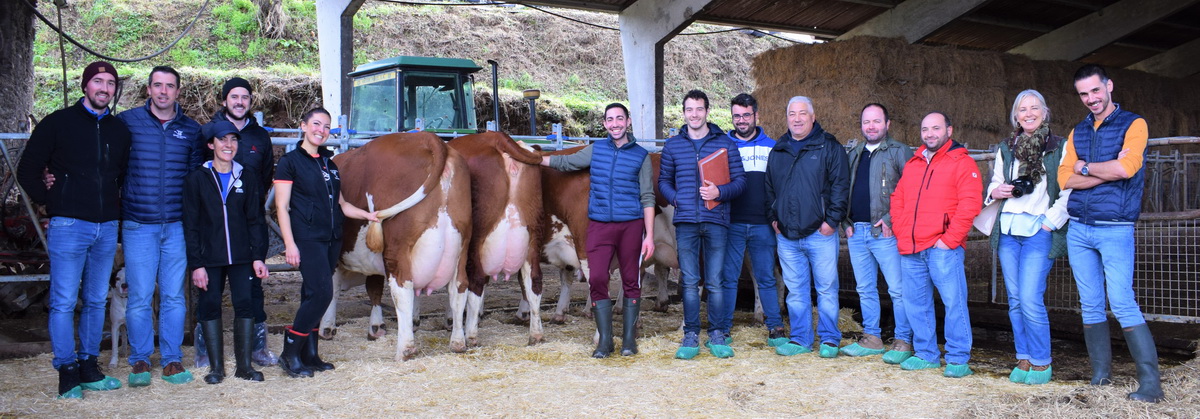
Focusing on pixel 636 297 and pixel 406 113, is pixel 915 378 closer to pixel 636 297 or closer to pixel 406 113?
pixel 636 297

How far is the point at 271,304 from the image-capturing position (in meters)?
8.27

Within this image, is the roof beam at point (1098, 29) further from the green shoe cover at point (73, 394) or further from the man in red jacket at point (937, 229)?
the green shoe cover at point (73, 394)

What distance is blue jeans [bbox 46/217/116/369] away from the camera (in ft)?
15.2

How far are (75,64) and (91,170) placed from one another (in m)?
18.1

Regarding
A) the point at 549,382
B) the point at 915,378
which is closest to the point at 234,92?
the point at 549,382

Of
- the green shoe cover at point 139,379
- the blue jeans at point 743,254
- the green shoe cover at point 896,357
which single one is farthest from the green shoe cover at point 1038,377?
the green shoe cover at point 139,379

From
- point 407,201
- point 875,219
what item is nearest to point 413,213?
point 407,201

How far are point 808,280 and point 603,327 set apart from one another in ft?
5.00

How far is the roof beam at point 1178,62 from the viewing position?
19.2m

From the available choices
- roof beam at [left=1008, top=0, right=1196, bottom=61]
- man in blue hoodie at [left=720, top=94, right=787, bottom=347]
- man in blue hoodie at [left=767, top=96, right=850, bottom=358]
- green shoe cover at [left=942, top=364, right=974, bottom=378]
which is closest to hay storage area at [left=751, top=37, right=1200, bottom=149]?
roof beam at [left=1008, top=0, right=1196, bottom=61]

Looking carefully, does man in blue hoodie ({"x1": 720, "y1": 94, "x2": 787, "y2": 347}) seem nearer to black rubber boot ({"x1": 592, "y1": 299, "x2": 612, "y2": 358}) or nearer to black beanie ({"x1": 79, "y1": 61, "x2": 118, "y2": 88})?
black rubber boot ({"x1": 592, "y1": 299, "x2": 612, "y2": 358})

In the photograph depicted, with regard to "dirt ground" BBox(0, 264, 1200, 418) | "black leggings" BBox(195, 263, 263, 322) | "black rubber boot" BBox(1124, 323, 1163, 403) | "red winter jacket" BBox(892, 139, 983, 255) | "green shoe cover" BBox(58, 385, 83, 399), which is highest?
"red winter jacket" BBox(892, 139, 983, 255)

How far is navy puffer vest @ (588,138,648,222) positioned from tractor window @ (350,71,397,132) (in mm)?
4875

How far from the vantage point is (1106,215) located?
4469 mm
